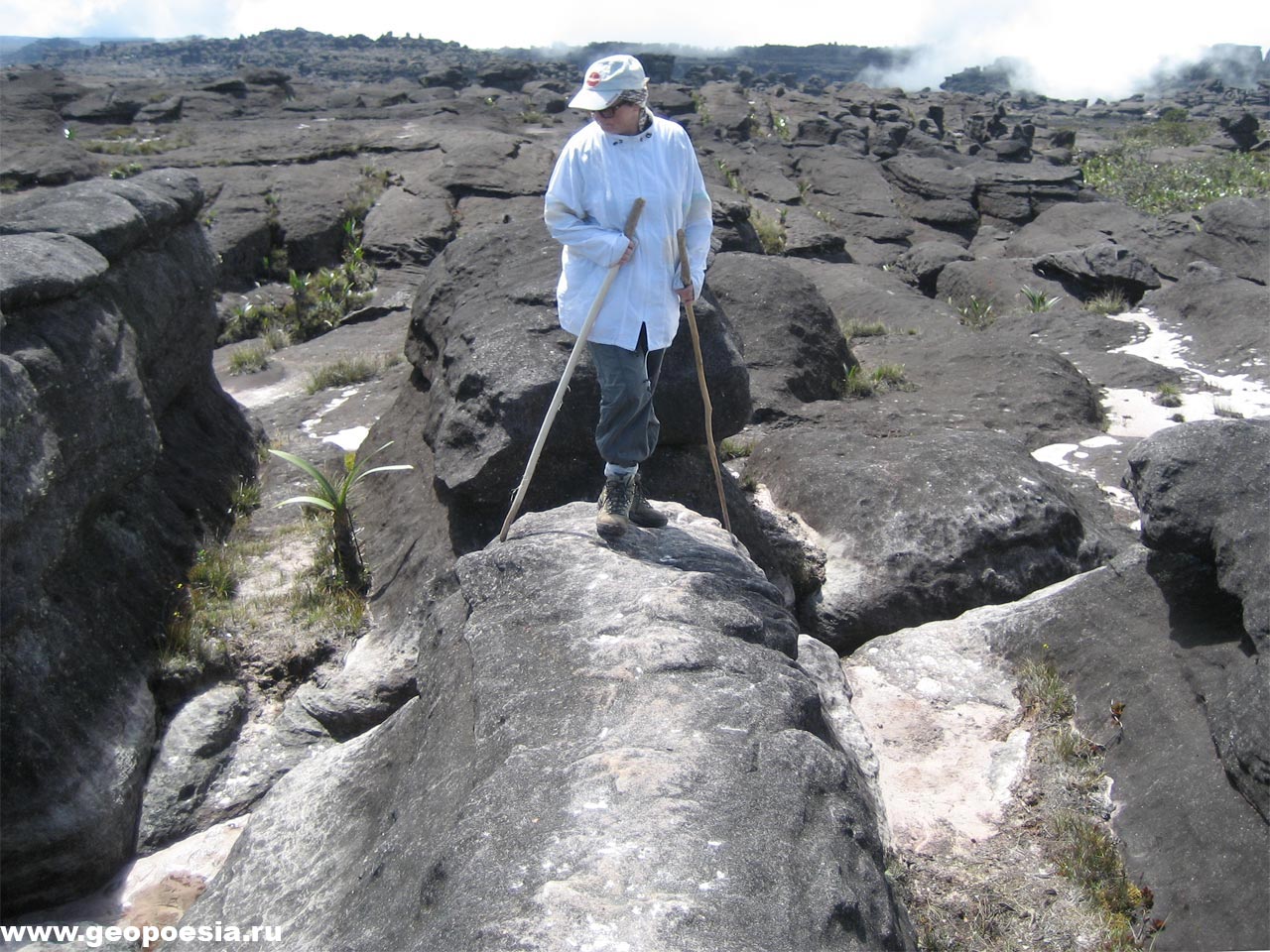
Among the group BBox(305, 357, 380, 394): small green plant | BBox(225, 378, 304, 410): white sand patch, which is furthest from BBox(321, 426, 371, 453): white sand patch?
BBox(225, 378, 304, 410): white sand patch

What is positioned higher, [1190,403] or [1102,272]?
[1190,403]

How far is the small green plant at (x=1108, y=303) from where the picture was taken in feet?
46.1

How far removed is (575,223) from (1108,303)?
12164 millimetres

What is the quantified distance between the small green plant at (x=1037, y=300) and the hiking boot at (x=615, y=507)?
10.9 m

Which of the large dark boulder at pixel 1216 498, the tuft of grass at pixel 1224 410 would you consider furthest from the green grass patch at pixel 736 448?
the tuft of grass at pixel 1224 410

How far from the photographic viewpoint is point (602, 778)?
2846mm

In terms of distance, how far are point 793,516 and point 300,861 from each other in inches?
159

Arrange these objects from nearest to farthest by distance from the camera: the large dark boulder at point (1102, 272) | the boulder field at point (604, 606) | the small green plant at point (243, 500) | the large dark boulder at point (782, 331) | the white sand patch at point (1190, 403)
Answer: the boulder field at point (604, 606)
the small green plant at point (243, 500)
the large dark boulder at point (782, 331)
the white sand patch at point (1190, 403)
the large dark boulder at point (1102, 272)

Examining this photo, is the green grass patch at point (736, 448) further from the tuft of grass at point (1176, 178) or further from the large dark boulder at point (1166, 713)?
the tuft of grass at point (1176, 178)

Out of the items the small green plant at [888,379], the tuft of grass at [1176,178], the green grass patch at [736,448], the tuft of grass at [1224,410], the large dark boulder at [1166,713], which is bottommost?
the tuft of grass at [1176,178]

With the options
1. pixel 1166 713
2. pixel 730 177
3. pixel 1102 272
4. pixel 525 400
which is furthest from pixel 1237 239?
pixel 525 400

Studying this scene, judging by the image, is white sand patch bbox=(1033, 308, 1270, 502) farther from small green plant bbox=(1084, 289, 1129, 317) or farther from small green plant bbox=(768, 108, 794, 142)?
small green plant bbox=(768, 108, 794, 142)

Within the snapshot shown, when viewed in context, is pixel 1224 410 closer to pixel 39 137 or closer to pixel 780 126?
pixel 39 137

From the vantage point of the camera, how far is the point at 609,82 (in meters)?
3.79
